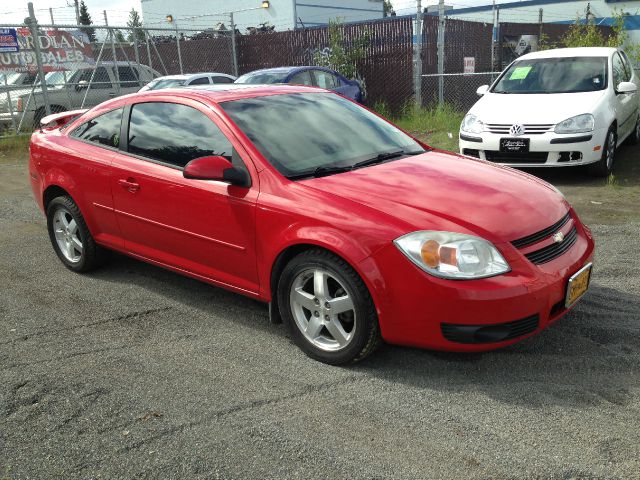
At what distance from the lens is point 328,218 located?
3.39 m

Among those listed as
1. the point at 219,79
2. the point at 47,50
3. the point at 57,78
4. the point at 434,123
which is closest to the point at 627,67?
the point at 434,123

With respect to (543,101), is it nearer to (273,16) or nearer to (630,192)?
(630,192)

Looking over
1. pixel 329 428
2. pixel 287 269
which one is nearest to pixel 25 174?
pixel 287 269

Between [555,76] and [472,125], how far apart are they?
1603mm

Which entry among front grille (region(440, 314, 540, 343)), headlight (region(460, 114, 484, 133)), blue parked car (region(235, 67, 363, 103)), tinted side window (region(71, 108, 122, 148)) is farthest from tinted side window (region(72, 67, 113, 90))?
front grille (region(440, 314, 540, 343))

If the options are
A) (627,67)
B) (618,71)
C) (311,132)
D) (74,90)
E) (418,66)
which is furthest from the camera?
(74,90)

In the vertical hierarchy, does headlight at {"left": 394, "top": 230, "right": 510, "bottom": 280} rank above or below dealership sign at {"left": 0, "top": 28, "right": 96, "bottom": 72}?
below

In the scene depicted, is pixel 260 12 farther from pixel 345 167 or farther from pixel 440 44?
pixel 345 167

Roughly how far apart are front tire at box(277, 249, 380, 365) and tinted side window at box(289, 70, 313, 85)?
393 inches

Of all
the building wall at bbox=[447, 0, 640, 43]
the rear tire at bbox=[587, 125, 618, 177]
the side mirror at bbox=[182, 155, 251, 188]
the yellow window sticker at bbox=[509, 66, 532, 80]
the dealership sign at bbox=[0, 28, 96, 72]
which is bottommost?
the rear tire at bbox=[587, 125, 618, 177]

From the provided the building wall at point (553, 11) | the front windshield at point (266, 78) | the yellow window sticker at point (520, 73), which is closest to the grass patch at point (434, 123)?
the yellow window sticker at point (520, 73)

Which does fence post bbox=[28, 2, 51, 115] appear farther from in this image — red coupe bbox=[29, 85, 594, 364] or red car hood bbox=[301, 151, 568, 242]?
red car hood bbox=[301, 151, 568, 242]

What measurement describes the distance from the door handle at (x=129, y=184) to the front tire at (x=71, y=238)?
0.79 metres

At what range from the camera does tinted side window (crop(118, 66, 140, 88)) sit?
16.5 metres
